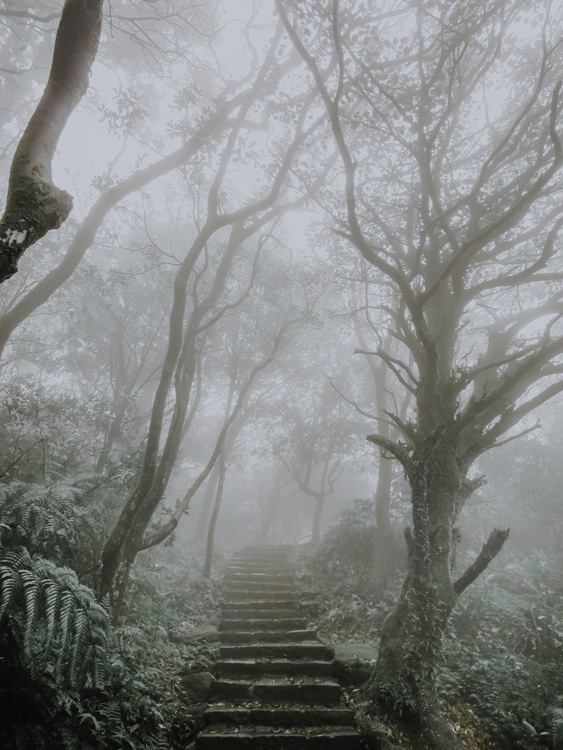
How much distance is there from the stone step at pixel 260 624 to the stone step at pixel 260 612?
0.43m

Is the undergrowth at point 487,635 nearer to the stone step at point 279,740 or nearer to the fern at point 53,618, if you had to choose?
the stone step at point 279,740

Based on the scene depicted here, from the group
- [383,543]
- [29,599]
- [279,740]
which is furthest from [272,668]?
[383,543]

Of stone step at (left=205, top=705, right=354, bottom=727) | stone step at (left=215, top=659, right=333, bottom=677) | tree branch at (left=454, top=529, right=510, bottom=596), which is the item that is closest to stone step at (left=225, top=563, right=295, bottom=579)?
stone step at (left=215, top=659, right=333, bottom=677)

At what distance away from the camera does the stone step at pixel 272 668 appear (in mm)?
6125

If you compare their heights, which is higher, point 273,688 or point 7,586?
point 7,586

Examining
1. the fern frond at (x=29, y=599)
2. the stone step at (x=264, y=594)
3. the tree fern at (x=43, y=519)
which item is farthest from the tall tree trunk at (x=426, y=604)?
the stone step at (x=264, y=594)

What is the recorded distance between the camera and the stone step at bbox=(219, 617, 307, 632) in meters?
7.77

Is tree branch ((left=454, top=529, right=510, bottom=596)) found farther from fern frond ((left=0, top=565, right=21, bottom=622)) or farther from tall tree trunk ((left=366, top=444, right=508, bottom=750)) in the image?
fern frond ((left=0, top=565, right=21, bottom=622))

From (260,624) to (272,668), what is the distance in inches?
67.5

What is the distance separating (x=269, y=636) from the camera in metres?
7.36

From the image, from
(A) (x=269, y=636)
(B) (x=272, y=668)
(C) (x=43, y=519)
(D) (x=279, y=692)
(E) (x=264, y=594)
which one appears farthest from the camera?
(E) (x=264, y=594)

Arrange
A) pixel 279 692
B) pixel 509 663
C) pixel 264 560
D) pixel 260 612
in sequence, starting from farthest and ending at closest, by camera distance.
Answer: pixel 264 560 → pixel 260 612 → pixel 509 663 → pixel 279 692

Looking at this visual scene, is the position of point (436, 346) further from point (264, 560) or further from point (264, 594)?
point (264, 560)

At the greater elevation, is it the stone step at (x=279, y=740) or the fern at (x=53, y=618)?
the fern at (x=53, y=618)
